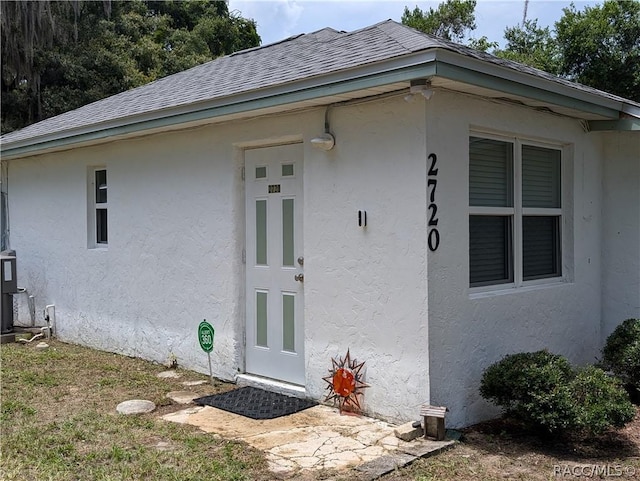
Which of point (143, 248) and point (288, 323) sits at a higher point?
point (143, 248)

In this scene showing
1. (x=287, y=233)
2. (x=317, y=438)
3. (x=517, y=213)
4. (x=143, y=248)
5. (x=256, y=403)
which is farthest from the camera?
(x=143, y=248)

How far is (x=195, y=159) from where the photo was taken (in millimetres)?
7082

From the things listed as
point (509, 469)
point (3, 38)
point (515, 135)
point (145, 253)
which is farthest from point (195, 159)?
point (3, 38)

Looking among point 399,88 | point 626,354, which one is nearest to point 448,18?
point 626,354

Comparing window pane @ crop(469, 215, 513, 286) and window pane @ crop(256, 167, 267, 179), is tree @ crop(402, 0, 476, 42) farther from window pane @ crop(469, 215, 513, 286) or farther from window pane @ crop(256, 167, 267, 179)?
window pane @ crop(469, 215, 513, 286)

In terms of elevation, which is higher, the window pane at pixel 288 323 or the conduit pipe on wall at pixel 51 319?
the window pane at pixel 288 323

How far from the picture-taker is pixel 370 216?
17.8 ft

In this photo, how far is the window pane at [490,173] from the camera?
5.61m

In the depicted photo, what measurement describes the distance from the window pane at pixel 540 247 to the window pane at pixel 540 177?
0.57ft

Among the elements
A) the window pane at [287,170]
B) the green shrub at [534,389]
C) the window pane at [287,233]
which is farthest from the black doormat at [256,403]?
the window pane at [287,170]

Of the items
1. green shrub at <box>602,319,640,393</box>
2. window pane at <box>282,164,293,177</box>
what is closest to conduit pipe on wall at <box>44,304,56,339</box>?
window pane at <box>282,164,293,177</box>

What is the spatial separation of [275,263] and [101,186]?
3.62 metres

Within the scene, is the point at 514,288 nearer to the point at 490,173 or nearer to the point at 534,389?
the point at 490,173

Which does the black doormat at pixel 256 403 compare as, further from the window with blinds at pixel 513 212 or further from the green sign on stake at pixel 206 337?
the window with blinds at pixel 513 212
